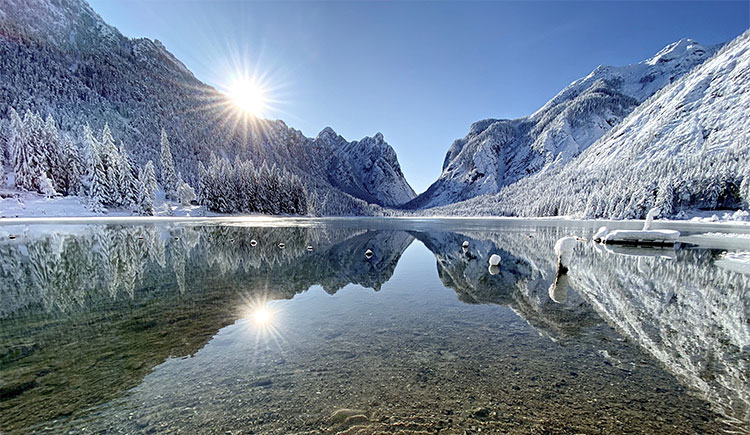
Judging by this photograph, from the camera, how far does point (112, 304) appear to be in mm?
11312

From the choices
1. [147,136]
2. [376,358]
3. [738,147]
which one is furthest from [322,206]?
[738,147]

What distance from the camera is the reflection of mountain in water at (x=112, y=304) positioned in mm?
6180

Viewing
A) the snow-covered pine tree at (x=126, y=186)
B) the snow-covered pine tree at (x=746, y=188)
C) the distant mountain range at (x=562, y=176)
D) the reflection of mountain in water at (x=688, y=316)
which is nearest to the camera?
the reflection of mountain in water at (x=688, y=316)

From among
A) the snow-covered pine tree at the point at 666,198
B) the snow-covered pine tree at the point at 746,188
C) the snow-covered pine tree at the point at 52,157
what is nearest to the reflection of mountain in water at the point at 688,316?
the snow-covered pine tree at the point at 52,157

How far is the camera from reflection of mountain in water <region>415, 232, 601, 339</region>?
34.3ft

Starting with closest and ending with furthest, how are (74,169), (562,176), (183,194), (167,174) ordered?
(74,169), (183,194), (167,174), (562,176)

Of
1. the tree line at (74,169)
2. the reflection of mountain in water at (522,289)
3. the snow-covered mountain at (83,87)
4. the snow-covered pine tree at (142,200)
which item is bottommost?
the reflection of mountain in water at (522,289)

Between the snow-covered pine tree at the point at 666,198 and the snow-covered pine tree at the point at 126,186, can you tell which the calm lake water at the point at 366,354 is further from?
the snow-covered pine tree at the point at 666,198

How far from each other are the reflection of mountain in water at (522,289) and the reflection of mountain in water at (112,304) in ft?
15.4

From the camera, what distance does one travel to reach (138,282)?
1460 centimetres

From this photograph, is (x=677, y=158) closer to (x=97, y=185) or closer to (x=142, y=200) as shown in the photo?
(x=142, y=200)

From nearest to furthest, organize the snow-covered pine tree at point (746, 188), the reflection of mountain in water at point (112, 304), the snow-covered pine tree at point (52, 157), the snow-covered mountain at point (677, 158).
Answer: the reflection of mountain in water at point (112, 304) → the snow-covered pine tree at point (52, 157) → the snow-covered pine tree at point (746, 188) → the snow-covered mountain at point (677, 158)

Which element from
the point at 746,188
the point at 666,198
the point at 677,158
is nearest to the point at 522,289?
the point at 746,188

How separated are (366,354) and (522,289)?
10.5 m
